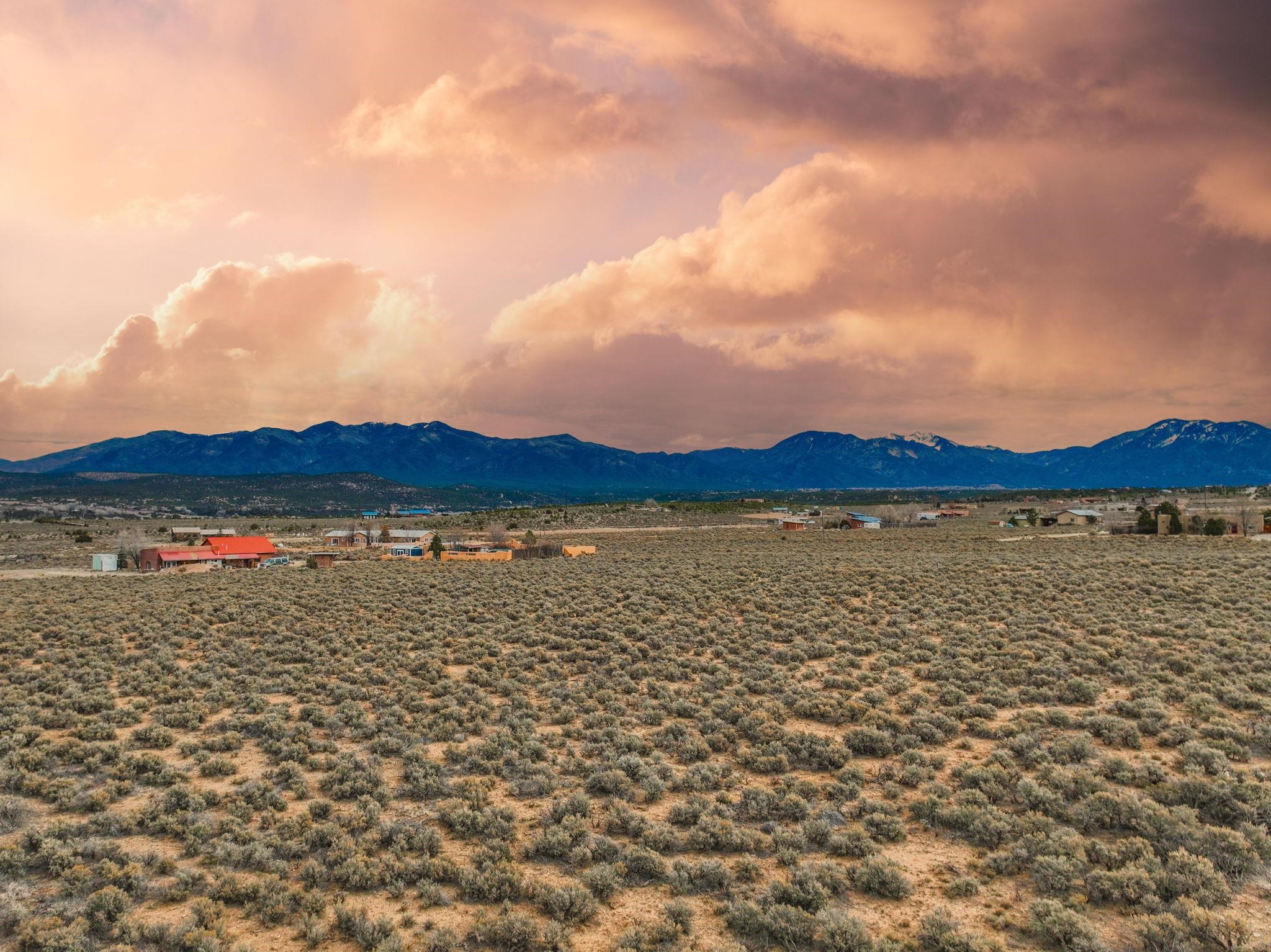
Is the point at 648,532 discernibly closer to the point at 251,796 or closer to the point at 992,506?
the point at 251,796

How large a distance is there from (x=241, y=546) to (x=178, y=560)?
18.5ft

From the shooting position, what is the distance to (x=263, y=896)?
8414 millimetres

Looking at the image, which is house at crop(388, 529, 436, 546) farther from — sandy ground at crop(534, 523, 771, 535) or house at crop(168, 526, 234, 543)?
house at crop(168, 526, 234, 543)

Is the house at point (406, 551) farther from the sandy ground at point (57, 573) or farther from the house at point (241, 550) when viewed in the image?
the sandy ground at point (57, 573)

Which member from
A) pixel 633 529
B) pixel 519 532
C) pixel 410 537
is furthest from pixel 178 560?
pixel 633 529

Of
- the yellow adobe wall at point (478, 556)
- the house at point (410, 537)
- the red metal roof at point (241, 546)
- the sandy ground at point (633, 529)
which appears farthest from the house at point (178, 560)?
the sandy ground at point (633, 529)

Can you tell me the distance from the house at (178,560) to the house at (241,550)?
1.96ft

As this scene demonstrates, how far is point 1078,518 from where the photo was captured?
83.2m

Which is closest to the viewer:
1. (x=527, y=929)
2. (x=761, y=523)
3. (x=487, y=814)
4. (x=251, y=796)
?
(x=527, y=929)

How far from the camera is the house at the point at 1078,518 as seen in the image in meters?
79.2

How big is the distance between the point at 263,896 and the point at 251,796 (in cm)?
318

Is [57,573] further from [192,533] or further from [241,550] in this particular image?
[192,533]

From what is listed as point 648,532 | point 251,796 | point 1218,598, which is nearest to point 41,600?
point 251,796

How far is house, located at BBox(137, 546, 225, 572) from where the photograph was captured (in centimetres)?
5033
